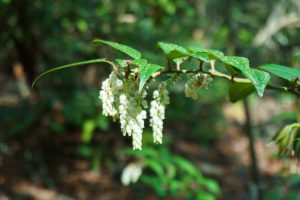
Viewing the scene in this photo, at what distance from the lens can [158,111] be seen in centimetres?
147

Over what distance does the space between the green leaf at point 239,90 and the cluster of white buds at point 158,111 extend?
0.33 metres

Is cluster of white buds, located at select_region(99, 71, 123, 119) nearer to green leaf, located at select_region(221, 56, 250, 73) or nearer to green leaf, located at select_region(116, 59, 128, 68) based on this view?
green leaf, located at select_region(116, 59, 128, 68)

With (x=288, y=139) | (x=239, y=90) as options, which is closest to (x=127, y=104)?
(x=239, y=90)

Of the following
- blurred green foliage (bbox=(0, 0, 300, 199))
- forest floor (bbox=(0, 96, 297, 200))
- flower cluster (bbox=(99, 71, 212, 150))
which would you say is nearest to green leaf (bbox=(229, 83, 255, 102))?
flower cluster (bbox=(99, 71, 212, 150))

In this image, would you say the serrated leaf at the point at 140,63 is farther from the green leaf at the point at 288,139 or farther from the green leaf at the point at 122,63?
the green leaf at the point at 288,139

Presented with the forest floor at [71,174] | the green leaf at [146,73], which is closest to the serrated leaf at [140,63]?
the green leaf at [146,73]

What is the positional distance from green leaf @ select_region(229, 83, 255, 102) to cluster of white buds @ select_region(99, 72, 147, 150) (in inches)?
17.1

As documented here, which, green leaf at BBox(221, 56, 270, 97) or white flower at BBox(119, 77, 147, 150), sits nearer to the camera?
green leaf at BBox(221, 56, 270, 97)

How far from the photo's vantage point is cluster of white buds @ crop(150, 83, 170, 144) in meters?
1.45

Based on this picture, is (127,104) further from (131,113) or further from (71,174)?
(71,174)

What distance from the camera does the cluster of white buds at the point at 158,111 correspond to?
1448mm

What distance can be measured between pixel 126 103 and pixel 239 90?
0.53 m

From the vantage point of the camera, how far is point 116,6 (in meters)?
5.02

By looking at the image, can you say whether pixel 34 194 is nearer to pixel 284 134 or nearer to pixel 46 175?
pixel 46 175
